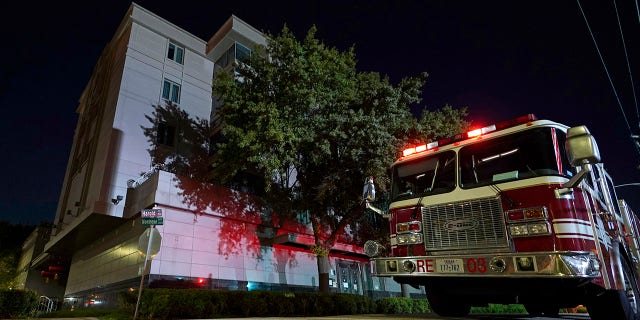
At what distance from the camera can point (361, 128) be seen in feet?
50.5

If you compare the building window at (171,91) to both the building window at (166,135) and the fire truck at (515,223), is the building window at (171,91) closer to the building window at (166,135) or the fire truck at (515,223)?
the building window at (166,135)

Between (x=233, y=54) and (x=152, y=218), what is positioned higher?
(x=233, y=54)

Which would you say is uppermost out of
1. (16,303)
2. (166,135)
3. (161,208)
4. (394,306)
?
(166,135)

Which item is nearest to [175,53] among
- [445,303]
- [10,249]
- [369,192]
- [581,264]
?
[369,192]

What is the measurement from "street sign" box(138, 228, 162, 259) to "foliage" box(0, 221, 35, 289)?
3848 centimetres

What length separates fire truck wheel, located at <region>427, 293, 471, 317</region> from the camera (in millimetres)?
7660

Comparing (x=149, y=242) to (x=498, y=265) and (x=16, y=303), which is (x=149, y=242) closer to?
(x=16, y=303)

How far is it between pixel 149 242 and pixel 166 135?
14.8 m

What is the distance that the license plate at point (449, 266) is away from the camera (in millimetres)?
5727

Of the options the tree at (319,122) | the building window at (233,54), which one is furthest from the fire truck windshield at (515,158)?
the building window at (233,54)

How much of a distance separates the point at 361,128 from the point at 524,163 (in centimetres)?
961

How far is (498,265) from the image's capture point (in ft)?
17.5

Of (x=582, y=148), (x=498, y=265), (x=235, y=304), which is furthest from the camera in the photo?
(x=235, y=304)

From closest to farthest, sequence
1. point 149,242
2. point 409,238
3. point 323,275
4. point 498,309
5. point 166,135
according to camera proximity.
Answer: point 409,238 < point 149,242 < point 323,275 < point 498,309 < point 166,135
